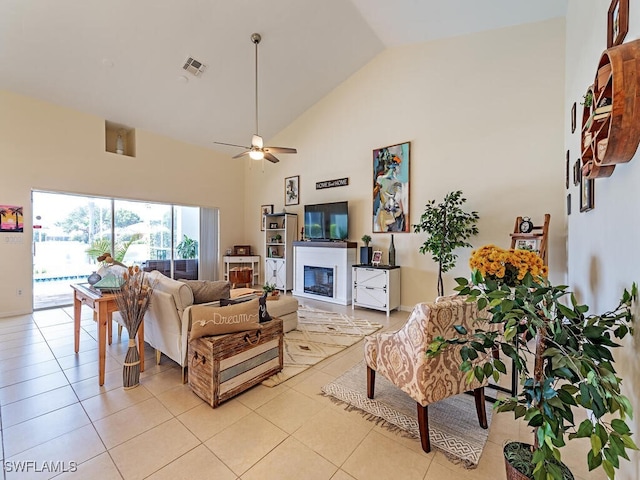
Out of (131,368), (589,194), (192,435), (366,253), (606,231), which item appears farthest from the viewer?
(366,253)

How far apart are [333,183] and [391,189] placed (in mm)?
1321

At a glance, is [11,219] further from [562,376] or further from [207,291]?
[562,376]

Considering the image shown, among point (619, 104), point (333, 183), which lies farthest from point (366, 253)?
point (619, 104)

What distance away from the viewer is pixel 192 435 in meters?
1.85

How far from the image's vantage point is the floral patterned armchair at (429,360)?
1679mm

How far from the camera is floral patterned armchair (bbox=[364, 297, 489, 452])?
1.68m

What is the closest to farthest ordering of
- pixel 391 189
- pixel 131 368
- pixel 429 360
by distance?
1. pixel 429 360
2. pixel 131 368
3. pixel 391 189

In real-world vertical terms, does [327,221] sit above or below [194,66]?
below

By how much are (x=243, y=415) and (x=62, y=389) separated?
1.70 m

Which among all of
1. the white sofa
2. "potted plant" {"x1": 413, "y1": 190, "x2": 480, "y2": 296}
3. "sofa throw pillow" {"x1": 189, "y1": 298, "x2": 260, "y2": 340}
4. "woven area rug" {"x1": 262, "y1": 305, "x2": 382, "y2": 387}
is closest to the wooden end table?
the white sofa

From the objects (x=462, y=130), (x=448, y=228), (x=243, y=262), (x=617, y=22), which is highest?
(x=462, y=130)

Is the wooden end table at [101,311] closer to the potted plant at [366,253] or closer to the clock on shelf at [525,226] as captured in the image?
the potted plant at [366,253]

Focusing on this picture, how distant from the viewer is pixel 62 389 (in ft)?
7.78

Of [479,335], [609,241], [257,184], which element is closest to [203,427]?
[479,335]
